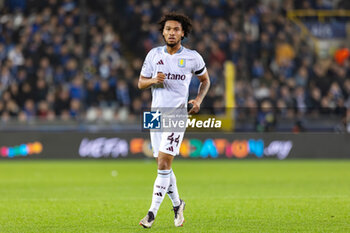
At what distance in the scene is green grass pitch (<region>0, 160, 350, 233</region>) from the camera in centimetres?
823

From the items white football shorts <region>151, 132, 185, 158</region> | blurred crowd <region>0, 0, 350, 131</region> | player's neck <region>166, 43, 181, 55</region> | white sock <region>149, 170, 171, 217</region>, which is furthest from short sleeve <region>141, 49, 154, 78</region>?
blurred crowd <region>0, 0, 350, 131</region>

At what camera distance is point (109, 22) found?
22.8 metres

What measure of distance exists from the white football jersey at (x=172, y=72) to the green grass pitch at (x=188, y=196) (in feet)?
4.49

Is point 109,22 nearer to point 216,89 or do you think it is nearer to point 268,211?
point 216,89

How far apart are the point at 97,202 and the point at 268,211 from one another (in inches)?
102

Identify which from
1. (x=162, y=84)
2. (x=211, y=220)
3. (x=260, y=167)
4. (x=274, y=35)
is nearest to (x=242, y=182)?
(x=260, y=167)

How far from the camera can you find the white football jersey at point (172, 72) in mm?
8039

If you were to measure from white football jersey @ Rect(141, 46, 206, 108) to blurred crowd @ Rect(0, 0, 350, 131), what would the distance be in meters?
11.4

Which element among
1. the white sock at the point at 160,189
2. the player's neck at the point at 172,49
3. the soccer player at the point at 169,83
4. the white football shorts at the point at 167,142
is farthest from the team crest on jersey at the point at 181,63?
the white sock at the point at 160,189

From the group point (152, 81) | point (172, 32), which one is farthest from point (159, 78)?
point (172, 32)

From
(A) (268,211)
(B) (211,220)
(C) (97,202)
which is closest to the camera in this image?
(B) (211,220)

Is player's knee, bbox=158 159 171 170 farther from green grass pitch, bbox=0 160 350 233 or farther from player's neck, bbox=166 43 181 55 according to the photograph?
player's neck, bbox=166 43 181 55

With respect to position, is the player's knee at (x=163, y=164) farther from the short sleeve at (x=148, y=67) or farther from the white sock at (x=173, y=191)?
the short sleeve at (x=148, y=67)

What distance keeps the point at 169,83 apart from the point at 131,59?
1519cm
